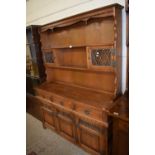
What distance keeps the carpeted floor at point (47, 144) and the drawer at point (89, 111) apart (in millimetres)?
693

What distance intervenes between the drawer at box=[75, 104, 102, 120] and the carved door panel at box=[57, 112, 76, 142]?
267 millimetres

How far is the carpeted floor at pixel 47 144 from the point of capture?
229 cm

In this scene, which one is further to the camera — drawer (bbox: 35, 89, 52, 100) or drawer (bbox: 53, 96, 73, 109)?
drawer (bbox: 35, 89, 52, 100)

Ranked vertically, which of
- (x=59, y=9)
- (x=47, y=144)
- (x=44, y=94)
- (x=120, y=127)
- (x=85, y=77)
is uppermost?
(x=59, y=9)

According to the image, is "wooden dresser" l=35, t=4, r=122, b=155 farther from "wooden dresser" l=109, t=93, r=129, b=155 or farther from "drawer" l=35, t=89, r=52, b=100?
"wooden dresser" l=109, t=93, r=129, b=155

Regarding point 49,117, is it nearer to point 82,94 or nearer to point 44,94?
point 44,94

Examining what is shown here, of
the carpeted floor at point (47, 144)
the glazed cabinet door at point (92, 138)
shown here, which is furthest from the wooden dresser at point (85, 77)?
the carpeted floor at point (47, 144)

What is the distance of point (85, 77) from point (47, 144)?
131 centimetres

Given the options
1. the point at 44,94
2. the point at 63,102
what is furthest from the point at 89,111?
the point at 44,94

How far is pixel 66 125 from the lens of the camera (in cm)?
237

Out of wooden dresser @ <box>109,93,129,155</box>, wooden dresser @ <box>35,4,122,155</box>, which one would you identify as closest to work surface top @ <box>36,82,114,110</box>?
wooden dresser @ <box>35,4,122,155</box>

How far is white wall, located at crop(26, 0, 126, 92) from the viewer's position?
1.96 m
